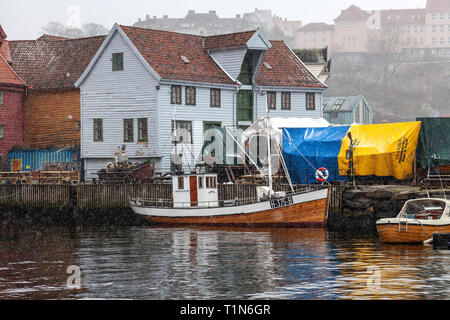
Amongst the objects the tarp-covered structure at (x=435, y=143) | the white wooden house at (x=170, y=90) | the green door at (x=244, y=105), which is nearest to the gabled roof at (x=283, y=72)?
the white wooden house at (x=170, y=90)

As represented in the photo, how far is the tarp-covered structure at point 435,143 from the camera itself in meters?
44.8

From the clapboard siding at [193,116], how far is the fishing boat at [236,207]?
9.59 m

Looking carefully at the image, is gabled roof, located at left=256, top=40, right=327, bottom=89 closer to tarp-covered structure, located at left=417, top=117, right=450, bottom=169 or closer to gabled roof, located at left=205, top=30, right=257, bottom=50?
gabled roof, located at left=205, top=30, right=257, bottom=50

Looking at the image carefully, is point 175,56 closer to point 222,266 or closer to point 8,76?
point 8,76

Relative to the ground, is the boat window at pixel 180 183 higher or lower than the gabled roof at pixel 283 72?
lower

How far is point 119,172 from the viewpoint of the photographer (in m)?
52.0

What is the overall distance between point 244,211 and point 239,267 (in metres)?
15.1

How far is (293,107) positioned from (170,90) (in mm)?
11638

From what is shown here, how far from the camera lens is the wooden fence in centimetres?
4694

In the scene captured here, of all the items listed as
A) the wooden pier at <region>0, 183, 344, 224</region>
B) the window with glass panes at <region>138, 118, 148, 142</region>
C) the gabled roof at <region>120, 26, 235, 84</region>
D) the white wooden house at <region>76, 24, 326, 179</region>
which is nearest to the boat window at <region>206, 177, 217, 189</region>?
the wooden pier at <region>0, 183, 344, 224</region>

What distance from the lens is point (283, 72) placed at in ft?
217

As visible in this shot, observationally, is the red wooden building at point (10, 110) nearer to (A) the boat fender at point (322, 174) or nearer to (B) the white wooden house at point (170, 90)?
(B) the white wooden house at point (170, 90)

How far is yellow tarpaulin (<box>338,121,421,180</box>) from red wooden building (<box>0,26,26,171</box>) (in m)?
30.5

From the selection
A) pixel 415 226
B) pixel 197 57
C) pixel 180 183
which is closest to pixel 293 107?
pixel 197 57
